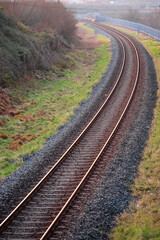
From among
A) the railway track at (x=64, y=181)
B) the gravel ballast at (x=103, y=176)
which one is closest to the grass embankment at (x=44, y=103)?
the gravel ballast at (x=103, y=176)

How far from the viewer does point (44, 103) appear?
63.4 feet

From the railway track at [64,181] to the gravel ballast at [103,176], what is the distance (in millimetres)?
463

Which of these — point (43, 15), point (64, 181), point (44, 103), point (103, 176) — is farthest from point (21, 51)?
point (103, 176)

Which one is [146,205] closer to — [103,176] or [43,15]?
[103,176]

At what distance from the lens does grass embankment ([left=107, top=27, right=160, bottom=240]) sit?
314 inches

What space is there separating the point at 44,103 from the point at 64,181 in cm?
963

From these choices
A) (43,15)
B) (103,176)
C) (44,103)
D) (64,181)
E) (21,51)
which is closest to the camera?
(64,181)

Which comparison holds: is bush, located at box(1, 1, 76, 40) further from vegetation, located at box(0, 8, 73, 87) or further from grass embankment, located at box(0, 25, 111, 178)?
grass embankment, located at box(0, 25, 111, 178)

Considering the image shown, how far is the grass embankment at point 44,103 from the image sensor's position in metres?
13.6

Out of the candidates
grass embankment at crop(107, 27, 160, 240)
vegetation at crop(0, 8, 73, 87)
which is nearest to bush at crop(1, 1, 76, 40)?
vegetation at crop(0, 8, 73, 87)

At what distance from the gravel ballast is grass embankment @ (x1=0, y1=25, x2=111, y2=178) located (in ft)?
2.34

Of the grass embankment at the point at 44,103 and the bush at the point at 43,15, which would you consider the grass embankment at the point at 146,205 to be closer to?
the grass embankment at the point at 44,103

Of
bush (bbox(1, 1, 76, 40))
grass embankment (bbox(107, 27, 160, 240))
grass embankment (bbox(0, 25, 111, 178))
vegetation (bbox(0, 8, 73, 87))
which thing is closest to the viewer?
grass embankment (bbox(107, 27, 160, 240))

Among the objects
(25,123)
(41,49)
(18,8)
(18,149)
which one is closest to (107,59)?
(41,49)
